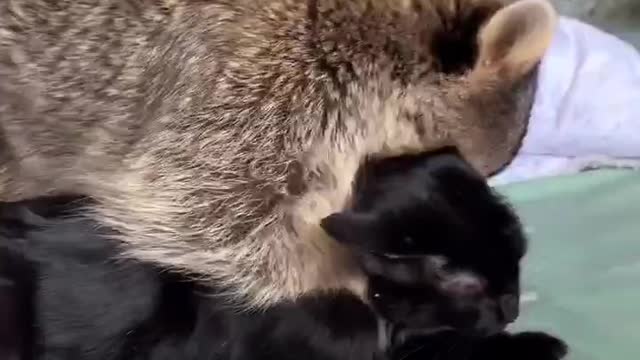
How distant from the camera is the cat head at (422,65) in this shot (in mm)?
1800

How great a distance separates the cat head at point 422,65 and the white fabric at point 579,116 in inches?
14.7

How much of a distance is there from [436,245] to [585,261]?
1.31ft

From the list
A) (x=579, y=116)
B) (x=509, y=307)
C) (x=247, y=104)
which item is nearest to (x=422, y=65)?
(x=247, y=104)

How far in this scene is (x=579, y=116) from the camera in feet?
7.39

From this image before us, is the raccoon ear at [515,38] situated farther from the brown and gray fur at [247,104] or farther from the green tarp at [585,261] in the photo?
the green tarp at [585,261]

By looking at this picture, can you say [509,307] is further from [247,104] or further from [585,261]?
[247,104]

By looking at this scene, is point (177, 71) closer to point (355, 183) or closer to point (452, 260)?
point (355, 183)

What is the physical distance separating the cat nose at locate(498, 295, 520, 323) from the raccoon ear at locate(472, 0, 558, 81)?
305 millimetres

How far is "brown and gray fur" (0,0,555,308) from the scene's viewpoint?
1.80 metres

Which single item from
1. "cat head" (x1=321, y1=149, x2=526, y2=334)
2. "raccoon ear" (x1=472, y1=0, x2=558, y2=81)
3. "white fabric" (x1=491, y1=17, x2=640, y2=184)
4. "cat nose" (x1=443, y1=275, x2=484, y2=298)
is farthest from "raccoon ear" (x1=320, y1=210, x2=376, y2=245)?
"white fabric" (x1=491, y1=17, x2=640, y2=184)

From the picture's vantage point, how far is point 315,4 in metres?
1.83

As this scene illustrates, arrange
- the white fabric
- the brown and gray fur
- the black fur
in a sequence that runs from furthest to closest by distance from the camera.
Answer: the white fabric < the brown and gray fur < the black fur

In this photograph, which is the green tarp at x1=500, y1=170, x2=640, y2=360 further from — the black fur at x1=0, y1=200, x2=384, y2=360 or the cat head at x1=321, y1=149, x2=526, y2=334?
the black fur at x1=0, y1=200, x2=384, y2=360

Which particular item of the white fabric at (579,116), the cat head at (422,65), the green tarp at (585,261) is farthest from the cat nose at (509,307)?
the white fabric at (579,116)
